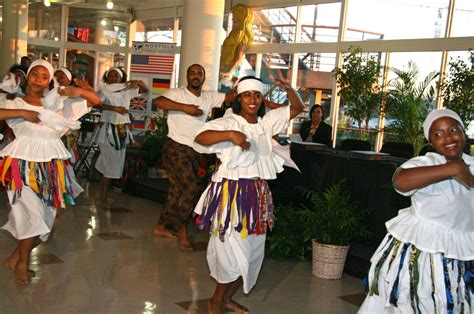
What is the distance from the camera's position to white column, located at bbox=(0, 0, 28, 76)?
17625mm

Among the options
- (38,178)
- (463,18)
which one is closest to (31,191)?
(38,178)

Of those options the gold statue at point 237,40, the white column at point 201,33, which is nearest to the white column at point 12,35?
the gold statue at point 237,40

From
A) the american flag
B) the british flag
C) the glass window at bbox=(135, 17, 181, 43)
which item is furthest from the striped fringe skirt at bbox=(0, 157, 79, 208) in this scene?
the glass window at bbox=(135, 17, 181, 43)

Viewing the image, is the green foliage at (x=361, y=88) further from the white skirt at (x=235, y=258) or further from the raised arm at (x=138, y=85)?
the white skirt at (x=235, y=258)

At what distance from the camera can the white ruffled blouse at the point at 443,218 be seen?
2945 mm

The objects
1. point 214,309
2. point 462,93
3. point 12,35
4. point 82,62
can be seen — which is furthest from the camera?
point 82,62

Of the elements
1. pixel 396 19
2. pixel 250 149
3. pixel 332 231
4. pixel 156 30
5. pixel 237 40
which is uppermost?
pixel 396 19

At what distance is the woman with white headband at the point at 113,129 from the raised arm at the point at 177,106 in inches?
82.7

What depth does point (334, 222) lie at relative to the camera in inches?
208

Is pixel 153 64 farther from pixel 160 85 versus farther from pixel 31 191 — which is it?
pixel 31 191

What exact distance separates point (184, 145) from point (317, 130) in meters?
2.83

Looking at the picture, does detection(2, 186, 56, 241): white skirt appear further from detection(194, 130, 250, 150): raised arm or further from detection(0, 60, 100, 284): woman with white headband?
detection(194, 130, 250, 150): raised arm

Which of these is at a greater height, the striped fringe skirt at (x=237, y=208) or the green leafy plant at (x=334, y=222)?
the striped fringe skirt at (x=237, y=208)

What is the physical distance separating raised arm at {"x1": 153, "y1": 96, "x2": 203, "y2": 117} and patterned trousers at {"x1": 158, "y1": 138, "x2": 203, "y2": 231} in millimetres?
488
